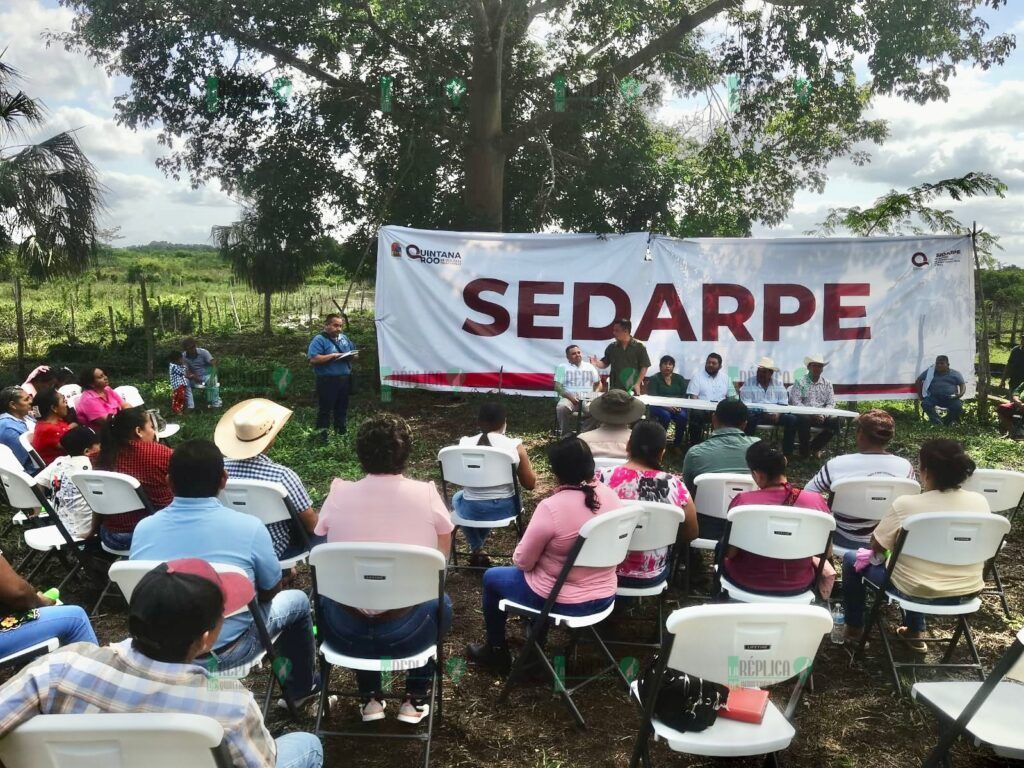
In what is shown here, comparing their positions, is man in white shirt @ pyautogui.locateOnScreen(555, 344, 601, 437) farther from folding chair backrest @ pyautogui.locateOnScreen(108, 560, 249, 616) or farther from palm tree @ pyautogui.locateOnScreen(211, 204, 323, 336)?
palm tree @ pyautogui.locateOnScreen(211, 204, 323, 336)

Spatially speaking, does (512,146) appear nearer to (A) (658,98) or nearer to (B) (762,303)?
(A) (658,98)

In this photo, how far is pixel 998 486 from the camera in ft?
13.4

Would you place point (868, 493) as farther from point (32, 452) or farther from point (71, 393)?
point (71, 393)

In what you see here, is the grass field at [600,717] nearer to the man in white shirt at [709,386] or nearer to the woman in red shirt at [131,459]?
the woman in red shirt at [131,459]

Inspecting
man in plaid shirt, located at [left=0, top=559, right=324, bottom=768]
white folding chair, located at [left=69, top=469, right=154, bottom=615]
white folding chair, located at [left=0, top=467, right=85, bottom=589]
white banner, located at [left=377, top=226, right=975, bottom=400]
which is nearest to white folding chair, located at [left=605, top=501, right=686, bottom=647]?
man in plaid shirt, located at [left=0, top=559, right=324, bottom=768]

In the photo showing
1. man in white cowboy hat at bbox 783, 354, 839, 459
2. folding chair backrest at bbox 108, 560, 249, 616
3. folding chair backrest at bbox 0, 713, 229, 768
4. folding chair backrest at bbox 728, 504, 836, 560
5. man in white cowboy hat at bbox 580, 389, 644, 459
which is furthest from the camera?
man in white cowboy hat at bbox 783, 354, 839, 459

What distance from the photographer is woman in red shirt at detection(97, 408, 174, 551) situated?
4.23 m

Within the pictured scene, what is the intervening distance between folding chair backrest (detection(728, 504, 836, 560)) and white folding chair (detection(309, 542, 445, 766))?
1.37 meters

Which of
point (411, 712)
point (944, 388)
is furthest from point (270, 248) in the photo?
point (411, 712)

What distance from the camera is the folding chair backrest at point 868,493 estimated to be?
401 centimetres

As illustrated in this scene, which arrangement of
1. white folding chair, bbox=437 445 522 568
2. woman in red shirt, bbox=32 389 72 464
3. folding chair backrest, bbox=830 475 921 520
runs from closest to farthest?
folding chair backrest, bbox=830 475 921 520, white folding chair, bbox=437 445 522 568, woman in red shirt, bbox=32 389 72 464

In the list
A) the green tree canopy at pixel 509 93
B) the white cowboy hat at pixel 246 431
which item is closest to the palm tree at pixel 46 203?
the green tree canopy at pixel 509 93

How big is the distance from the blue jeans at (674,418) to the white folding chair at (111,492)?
220 inches

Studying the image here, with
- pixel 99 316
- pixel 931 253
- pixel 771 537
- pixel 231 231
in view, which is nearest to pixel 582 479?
pixel 771 537
